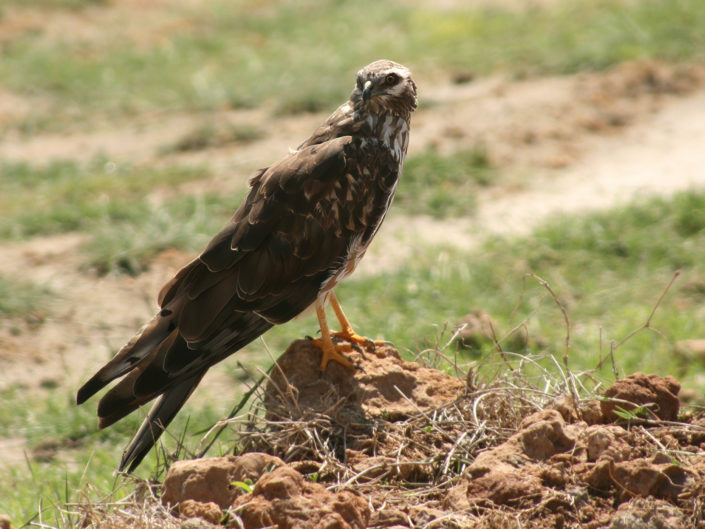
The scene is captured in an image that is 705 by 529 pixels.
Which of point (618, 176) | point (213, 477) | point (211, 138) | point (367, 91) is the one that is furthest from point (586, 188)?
point (213, 477)

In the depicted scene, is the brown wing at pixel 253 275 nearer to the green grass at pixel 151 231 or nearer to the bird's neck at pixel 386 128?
the bird's neck at pixel 386 128

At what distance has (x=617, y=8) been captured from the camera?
1166cm

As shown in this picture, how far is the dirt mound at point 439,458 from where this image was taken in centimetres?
316

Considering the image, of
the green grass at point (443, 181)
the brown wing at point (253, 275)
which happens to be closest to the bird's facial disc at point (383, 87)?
the brown wing at point (253, 275)

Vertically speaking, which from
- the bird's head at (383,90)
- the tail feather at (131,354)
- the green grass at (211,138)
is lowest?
the tail feather at (131,354)

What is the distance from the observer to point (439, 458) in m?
3.62

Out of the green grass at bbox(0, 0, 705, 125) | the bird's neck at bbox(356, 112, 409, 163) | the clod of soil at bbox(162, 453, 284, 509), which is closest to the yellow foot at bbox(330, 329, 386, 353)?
the bird's neck at bbox(356, 112, 409, 163)

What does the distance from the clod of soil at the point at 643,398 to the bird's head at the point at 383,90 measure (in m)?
1.64

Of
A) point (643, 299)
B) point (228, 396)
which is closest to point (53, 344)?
point (228, 396)

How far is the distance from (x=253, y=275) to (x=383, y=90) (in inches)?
42.3

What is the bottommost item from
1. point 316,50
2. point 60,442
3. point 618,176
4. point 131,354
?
point 60,442

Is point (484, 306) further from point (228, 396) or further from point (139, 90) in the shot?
point (139, 90)

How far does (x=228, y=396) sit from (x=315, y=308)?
1.68 meters

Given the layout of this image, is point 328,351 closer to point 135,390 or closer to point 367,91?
point 135,390
